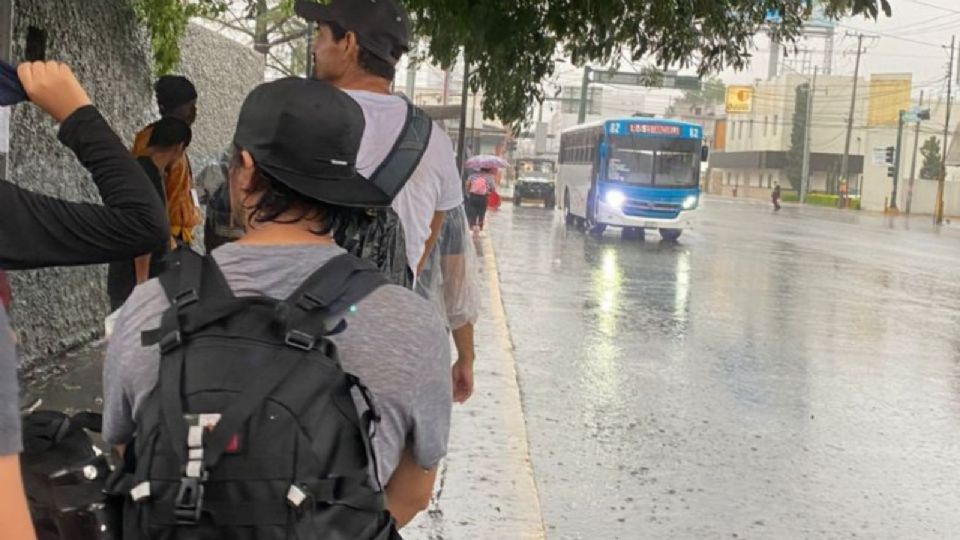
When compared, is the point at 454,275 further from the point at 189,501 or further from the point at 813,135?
the point at 813,135

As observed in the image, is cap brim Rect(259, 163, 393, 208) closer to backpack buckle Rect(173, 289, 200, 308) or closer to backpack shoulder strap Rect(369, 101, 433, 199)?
backpack buckle Rect(173, 289, 200, 308)

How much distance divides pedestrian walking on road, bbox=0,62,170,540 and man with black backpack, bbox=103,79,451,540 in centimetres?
29

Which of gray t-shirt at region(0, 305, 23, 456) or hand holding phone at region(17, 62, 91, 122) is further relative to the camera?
hand holding phone at region(17, 62, 91, 122)

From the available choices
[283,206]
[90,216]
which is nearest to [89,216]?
[90,216]

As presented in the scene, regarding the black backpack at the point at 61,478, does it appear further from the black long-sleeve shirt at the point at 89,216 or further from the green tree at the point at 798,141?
the green tree at the point at 798,141

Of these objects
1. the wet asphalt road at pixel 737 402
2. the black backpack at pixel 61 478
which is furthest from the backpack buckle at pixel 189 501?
the wet asphalt road at pixel 737 402

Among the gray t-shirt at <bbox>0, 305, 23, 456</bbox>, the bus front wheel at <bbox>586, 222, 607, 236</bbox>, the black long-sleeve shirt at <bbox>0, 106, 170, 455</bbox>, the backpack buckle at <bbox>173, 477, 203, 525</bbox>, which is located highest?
the black long-sleeve shirt at <bbox>0, 106, 170, 455</bbox>

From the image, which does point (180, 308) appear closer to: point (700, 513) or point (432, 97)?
point (700, 513)

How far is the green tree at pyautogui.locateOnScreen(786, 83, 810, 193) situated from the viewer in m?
75.7

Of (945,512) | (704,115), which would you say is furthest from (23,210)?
(704,115)

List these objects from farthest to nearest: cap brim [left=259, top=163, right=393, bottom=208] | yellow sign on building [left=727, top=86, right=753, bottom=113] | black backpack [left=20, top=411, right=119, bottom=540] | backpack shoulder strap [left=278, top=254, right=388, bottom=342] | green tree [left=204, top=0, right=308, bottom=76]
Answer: yellow sign on building [left=727, top=86, right=753, bottom=113] < green tree [left=204, top=0, right=308, bottom=76] < black backpack [left=20, top=411, right=119, bottom=540] < cap brim [left=259, top=163, right=393, bottom=208] < backpack shoulder strap [left=278, top=254, right=388, bottom=342]

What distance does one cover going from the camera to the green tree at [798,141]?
Result: 248ft

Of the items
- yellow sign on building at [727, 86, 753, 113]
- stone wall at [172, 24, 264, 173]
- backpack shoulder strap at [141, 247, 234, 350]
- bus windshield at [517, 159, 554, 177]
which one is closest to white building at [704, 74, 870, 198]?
yellow sign on building at [727, 86, 753, 113]

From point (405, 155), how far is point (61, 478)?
127cm
